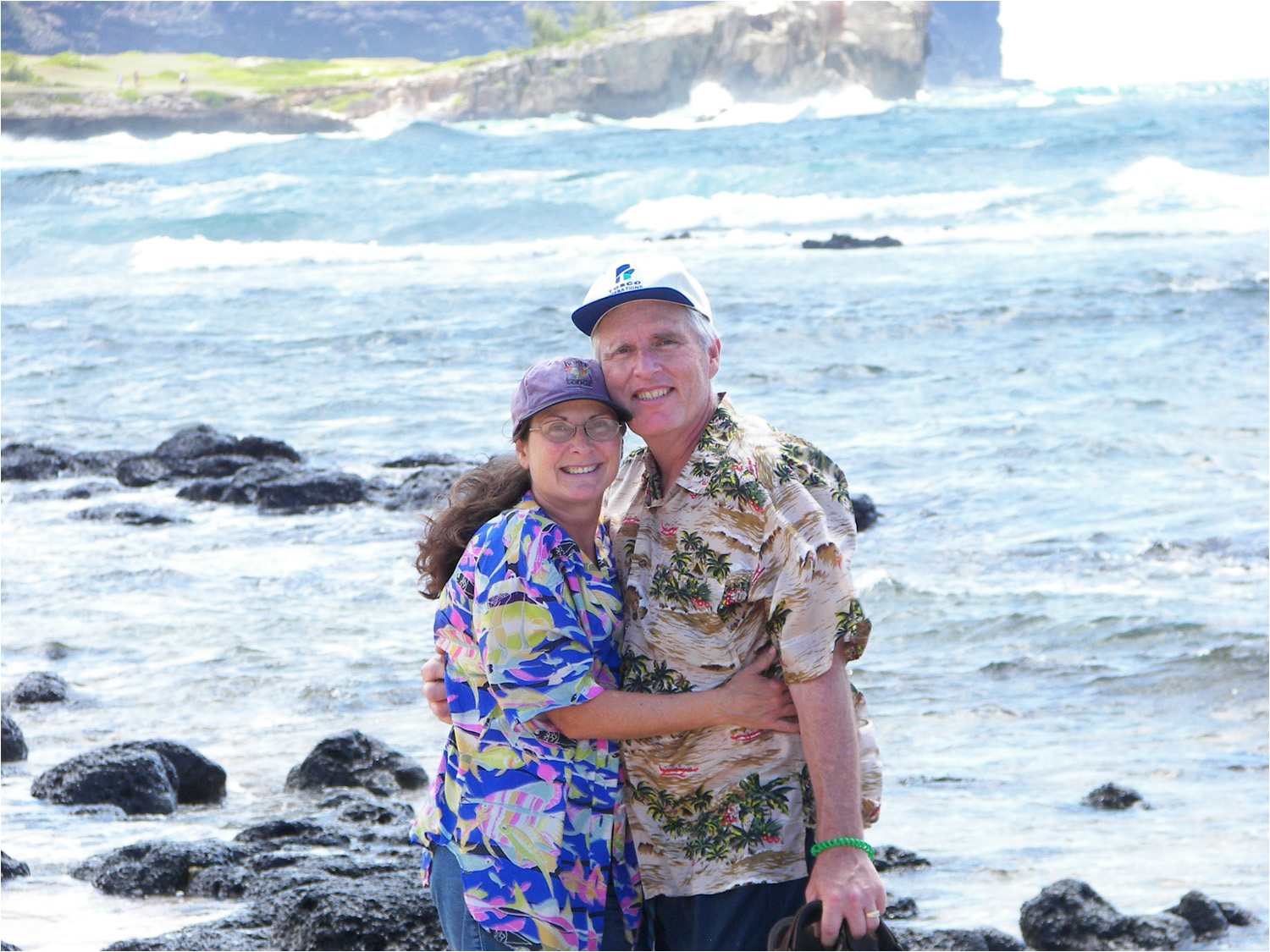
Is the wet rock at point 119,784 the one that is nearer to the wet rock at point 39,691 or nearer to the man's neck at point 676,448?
the wet rock at point 39,691

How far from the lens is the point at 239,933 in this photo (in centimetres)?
426

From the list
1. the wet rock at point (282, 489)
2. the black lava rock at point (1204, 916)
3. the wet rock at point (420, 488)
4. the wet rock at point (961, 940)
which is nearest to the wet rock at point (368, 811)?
the wet rock at point (961, 940)

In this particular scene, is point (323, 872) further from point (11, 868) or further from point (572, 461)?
point (572, 461)

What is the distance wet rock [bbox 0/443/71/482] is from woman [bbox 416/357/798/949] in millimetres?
11466

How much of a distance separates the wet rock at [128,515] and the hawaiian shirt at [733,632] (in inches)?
365

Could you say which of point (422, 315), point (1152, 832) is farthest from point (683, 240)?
point (1152, 832)

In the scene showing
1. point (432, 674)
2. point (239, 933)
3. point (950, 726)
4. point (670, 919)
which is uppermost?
point (432, 674)

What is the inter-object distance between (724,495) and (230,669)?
5692 mm

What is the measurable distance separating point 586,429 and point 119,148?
58765 mm

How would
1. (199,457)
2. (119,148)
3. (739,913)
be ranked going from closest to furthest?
(739,913)
(199,457)
(119,148)

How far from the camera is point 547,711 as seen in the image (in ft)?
8.11

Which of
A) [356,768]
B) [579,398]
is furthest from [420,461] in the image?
[579,398]

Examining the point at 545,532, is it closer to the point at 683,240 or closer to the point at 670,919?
the point at 670,919

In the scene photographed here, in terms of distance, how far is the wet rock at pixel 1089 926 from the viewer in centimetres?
438
